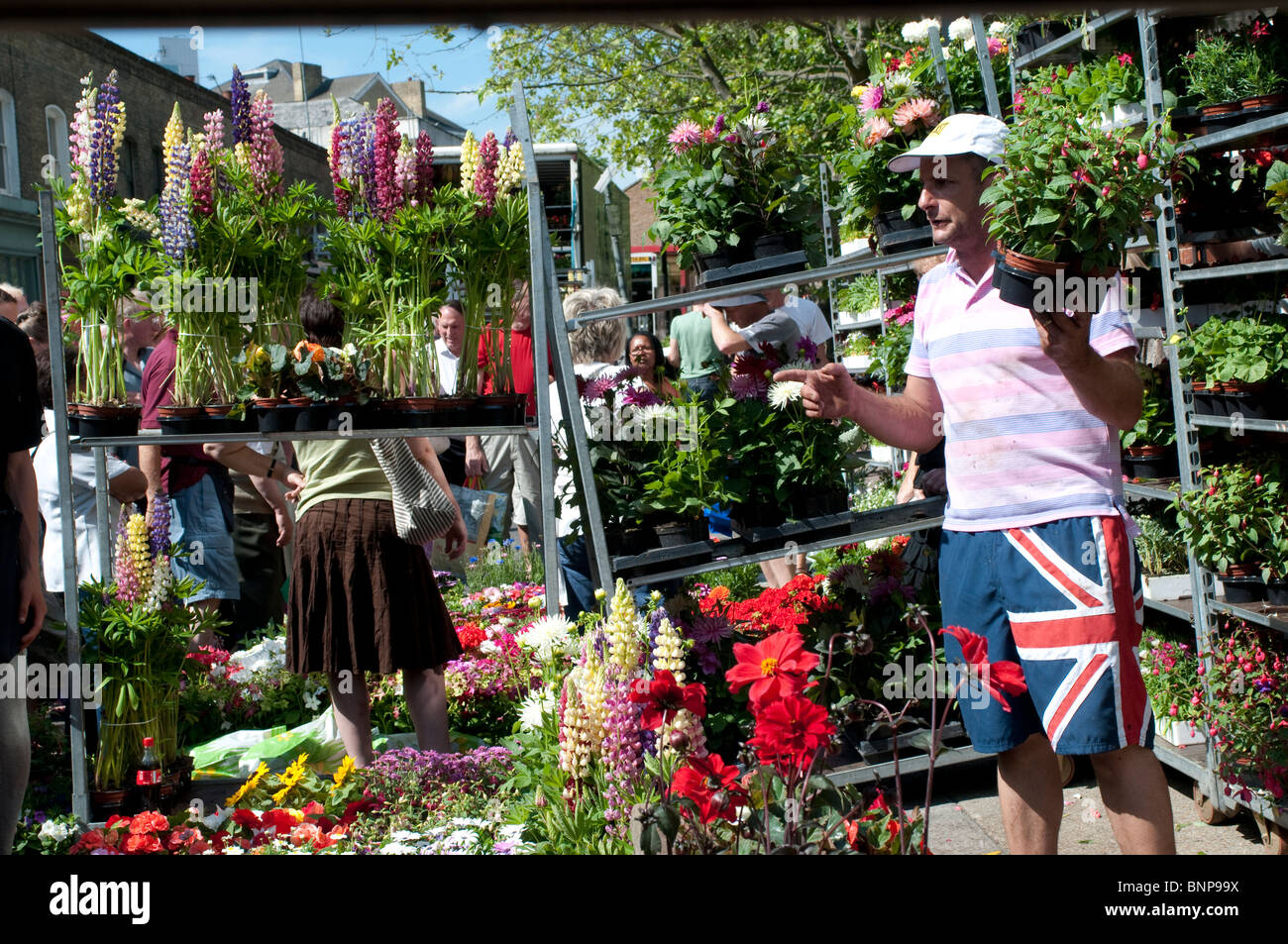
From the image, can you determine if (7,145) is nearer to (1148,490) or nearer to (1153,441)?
(1153,441)

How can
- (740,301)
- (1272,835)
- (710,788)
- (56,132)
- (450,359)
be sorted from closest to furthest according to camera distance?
(710,788), (1272,835), (740,301), (450,359), (56,132)

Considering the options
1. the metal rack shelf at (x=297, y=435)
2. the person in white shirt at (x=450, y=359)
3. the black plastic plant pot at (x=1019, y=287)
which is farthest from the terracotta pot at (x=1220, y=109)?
the person in white shirt at (x=450, y=359)

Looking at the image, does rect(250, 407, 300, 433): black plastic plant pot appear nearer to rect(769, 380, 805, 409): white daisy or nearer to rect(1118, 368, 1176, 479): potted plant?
rect(769, 380, 805, 409): white daisy

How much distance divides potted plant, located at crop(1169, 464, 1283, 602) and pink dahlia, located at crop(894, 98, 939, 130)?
166 centimetres

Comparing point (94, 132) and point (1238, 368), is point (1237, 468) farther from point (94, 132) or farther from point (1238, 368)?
point (94, 132)

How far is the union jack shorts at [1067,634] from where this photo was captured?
262cm

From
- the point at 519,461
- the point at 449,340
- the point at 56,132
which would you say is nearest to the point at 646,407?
the point at 449,340

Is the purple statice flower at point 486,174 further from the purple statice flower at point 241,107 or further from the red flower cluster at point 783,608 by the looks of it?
the red flower cluster at point 783,608

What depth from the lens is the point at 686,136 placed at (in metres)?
Answer: 4.15

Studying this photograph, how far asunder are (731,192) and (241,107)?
1720mm

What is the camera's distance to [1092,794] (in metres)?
4.39

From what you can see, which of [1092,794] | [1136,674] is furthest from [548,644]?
[1092,794]

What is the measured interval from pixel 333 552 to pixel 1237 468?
124 inches

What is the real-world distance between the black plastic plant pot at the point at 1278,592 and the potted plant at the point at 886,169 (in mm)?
1680
